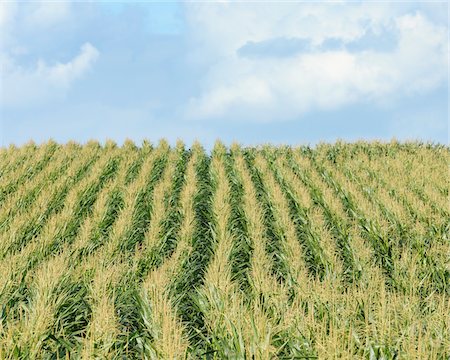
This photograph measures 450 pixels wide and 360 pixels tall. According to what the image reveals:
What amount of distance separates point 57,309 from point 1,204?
771cm

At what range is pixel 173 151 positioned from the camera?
20.4m

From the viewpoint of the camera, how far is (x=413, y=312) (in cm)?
526

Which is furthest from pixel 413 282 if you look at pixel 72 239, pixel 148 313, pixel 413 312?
pixel 72 239

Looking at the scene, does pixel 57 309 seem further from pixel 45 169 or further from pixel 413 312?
pixel 45 169

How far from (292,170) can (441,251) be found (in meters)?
9.06

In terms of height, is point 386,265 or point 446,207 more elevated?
point 446,207

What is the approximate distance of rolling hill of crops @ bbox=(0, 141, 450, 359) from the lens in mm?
4680

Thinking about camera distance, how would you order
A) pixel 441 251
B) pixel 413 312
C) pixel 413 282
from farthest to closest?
pixel 441 251 < pixel 413 282 < pixel 413 312

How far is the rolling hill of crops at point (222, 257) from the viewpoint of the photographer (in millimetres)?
4680

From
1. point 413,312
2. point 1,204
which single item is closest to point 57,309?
point 413,312

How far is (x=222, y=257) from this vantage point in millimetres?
7410

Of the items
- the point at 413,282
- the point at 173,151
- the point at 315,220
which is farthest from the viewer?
the point at 173,151

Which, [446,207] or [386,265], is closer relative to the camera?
[386,265]

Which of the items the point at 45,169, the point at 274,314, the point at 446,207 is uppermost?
the point at 45,169
